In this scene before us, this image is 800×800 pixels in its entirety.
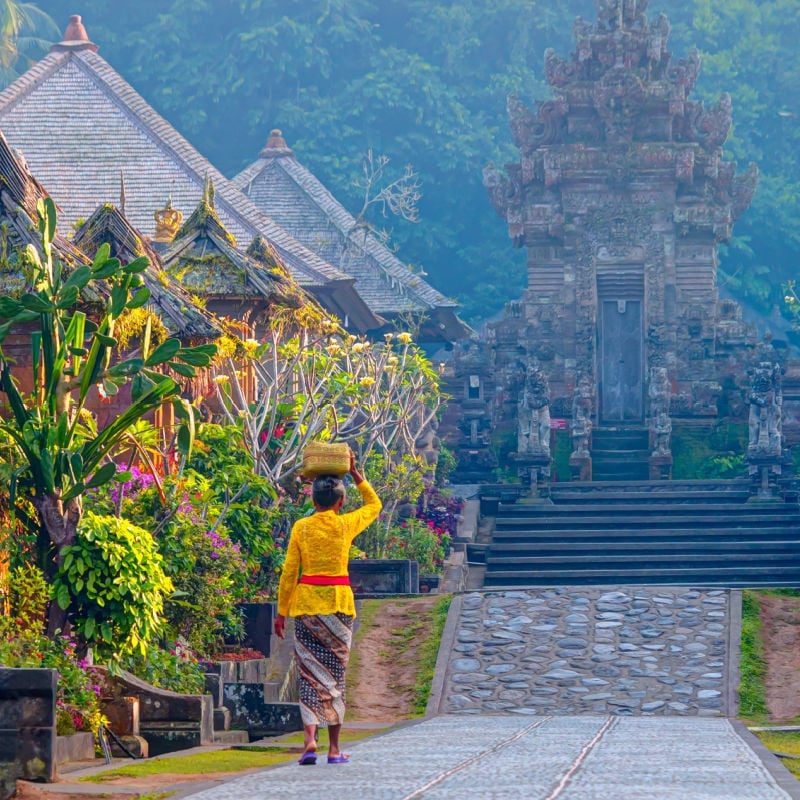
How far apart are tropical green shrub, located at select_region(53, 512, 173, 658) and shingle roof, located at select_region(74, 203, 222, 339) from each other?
6062 millimetres

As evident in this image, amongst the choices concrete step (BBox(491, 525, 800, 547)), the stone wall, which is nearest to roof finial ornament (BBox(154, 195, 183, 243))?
concrete step (BBox(491, 525, 800, 547))

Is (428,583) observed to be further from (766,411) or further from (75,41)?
(75,41)

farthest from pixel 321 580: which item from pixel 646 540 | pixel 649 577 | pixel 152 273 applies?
pixel 646 540

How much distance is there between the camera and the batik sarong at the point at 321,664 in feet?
34.7

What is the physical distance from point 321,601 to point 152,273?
31.4 ft

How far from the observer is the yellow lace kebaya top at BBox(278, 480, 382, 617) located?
35.0ft

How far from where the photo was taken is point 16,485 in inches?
505

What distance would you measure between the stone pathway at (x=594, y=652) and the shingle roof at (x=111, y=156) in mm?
13942

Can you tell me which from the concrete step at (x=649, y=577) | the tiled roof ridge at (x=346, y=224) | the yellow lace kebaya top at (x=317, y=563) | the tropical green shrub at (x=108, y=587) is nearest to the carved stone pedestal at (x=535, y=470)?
the concrete step at (x=649, y=577)

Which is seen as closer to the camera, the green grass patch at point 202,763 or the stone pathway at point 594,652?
the green grass patch at point 202,763

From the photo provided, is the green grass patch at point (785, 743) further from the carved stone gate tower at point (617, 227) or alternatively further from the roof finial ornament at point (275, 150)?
the roof finial ornament at point (275, 150)

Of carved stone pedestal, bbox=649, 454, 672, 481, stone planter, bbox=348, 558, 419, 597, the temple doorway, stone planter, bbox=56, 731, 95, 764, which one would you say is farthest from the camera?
the temple doorway

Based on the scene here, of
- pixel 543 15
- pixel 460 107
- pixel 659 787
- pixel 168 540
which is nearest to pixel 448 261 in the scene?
pixel 460 107

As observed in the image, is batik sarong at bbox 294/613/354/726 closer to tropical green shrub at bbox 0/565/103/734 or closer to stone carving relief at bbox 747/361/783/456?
tropical green shrub at bbox 0/565/103/734
